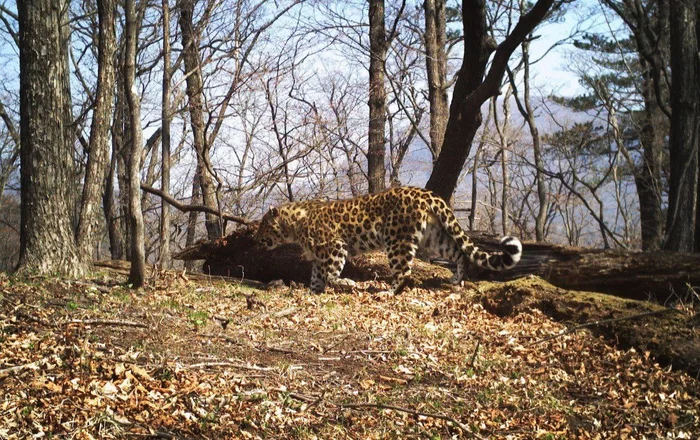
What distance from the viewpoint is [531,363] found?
830 centimetres

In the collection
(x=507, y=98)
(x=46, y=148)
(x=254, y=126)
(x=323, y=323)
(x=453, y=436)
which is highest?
(x=507, y=98)

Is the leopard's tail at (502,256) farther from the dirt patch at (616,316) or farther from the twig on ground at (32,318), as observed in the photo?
the twig on ground at (32,318)

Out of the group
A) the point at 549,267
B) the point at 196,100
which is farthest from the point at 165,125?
the point at 549,267

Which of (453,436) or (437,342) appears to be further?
(437,342)

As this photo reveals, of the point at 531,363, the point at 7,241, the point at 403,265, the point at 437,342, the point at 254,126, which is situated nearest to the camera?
the point at 531,363

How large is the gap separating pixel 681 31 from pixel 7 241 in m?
37.5

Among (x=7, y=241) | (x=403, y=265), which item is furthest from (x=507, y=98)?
(x=7, y=241)

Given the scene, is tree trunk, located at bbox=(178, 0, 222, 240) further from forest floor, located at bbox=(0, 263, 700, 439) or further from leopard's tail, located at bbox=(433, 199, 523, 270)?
forest floor, located at bbox=(0, 263, 700, 439)

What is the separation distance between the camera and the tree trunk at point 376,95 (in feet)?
73.8

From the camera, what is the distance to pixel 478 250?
12.7 m

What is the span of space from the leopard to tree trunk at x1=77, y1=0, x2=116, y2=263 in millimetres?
3965

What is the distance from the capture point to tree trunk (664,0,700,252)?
14680 millimetres

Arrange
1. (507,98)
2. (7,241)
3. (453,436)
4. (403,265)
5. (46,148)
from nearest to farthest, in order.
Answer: (453,436) < (46,148) < (403,265) < (507,98) < (7,241)

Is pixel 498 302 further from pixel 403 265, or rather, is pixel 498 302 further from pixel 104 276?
pixel 104 276
